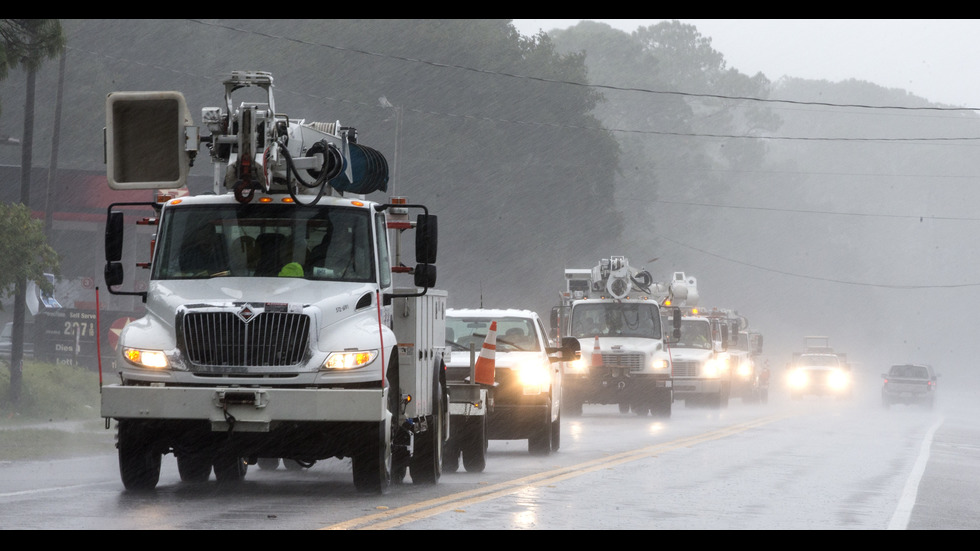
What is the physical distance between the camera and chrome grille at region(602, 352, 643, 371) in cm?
3158

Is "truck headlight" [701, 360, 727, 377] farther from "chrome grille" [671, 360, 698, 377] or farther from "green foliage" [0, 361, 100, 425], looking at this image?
"green foliage" [0, 361, 100, 425]

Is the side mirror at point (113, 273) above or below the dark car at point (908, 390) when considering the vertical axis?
above

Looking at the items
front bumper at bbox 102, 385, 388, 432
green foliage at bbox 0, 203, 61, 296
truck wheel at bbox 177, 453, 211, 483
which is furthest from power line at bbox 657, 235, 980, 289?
front bumper at bbox 102, 385, 388, 432

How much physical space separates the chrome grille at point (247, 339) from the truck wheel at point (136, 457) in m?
0.80

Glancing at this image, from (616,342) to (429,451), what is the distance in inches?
709

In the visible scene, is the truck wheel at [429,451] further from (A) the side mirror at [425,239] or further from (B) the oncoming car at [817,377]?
(B) the oncoming car at [817,377]

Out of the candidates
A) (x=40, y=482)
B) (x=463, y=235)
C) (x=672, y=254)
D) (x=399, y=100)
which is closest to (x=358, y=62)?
(x=399, y=100)

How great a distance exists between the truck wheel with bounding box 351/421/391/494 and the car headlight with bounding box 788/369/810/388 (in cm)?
4123

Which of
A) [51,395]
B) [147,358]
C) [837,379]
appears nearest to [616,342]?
[51,395]

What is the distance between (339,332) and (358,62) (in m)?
44.9

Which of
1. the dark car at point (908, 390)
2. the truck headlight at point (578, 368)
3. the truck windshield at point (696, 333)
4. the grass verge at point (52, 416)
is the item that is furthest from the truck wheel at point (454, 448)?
the dark car at point (908, 390)

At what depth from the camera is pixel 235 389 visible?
1184 cm

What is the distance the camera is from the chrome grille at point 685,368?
124 feet
